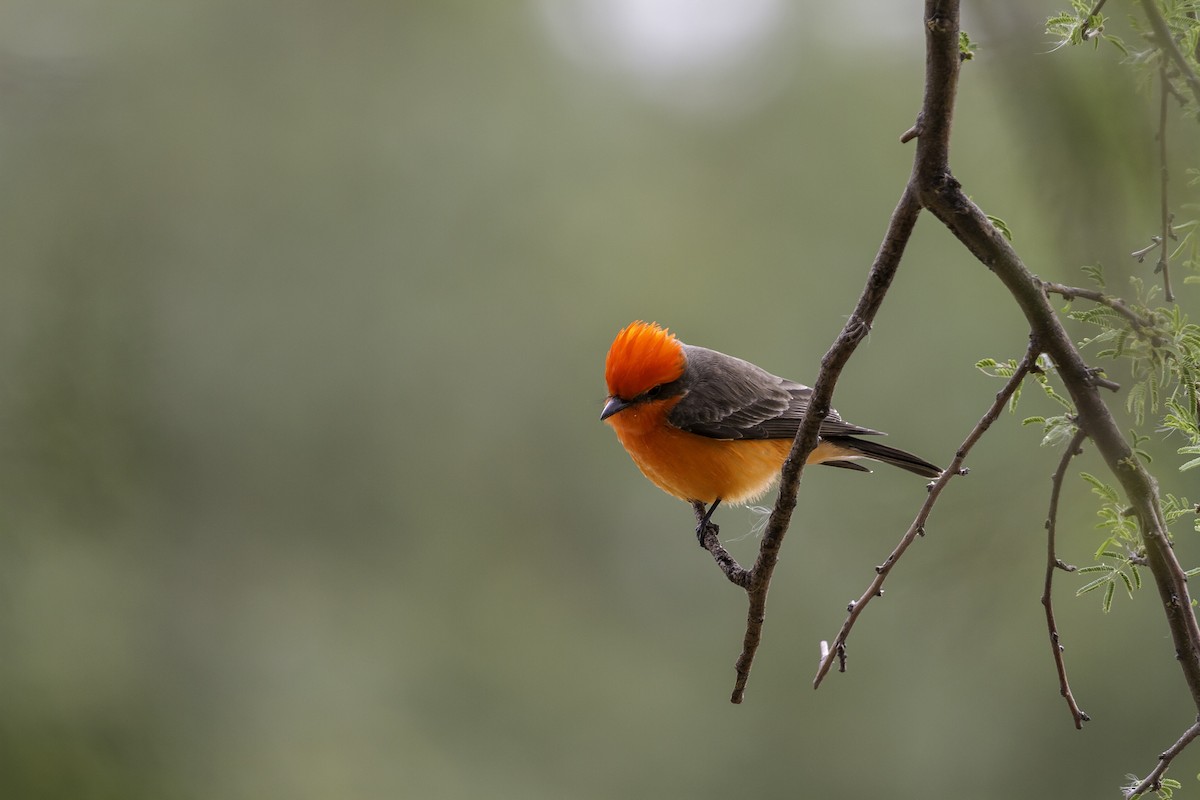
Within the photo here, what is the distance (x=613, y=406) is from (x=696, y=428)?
1.19ft

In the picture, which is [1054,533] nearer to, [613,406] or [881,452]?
[881,452]

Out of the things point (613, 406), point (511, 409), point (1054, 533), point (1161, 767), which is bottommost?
point (1161, 767)

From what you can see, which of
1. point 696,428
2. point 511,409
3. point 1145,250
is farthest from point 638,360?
point 511,409

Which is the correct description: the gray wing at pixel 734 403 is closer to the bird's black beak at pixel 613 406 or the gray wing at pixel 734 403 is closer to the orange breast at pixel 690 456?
the orange breast at pixel 690 456

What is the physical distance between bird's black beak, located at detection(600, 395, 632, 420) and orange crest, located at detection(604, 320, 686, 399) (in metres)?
0.02

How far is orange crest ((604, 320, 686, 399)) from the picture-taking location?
3869mm

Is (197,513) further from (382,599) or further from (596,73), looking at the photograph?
Answer: (596,73)

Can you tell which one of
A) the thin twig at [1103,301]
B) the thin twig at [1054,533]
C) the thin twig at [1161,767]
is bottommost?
the thin twig at [1161,767]

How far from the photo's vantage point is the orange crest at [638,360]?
3869mm

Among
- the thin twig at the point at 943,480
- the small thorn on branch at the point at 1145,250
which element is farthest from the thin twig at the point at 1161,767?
the small thorn on branch at the point at 1145,250

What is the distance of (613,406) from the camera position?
3834 mm

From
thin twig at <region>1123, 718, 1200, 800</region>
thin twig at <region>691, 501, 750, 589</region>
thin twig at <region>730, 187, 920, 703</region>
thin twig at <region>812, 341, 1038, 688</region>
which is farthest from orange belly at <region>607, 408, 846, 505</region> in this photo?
thin twig at <region>1123, 718, 1200, 800</region>

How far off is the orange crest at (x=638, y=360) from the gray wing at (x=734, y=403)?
7.4 inches

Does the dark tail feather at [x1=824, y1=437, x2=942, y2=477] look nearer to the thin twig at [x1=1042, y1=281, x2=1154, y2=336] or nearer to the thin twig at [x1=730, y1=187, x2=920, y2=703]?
the thin twig at [x1=730, y1=187, x2=920, y2=703]
